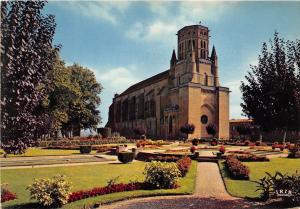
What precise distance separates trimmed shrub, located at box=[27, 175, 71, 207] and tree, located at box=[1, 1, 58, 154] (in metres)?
3.01

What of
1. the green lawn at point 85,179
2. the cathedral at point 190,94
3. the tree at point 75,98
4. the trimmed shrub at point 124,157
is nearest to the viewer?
the green lawn at point 85,179

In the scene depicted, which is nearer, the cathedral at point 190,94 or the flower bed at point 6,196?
the flower bed at point 6,196

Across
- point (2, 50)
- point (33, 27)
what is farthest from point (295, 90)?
point (2, 50)

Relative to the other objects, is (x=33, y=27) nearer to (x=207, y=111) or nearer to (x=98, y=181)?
(x=98, y=181)

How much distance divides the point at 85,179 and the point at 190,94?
52.9 meters

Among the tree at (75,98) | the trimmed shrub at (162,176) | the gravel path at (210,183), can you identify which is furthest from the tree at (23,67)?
the tree at (75,98)

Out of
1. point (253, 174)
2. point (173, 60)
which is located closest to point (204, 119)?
point (173, 60)

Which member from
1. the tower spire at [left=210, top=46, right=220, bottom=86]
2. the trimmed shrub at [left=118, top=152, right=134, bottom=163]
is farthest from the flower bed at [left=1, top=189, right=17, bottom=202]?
the tower spire at [left=210, top=46, right=220, bottom=86]

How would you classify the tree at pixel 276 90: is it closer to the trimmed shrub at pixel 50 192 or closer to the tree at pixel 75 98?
the trimmed shrub at pixel 50 192

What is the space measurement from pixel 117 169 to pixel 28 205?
38.3 ft

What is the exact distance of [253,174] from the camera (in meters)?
21.6

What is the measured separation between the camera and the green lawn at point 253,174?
16.4m

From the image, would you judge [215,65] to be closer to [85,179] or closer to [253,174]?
[253,174]

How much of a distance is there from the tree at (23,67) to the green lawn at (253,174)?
32.1 feet
